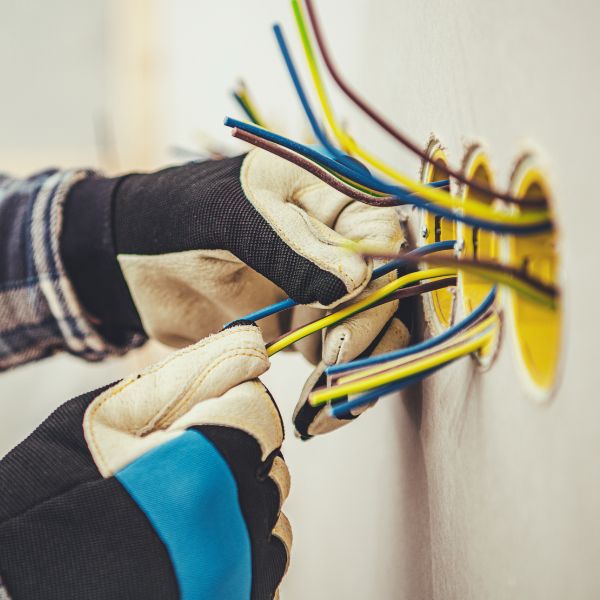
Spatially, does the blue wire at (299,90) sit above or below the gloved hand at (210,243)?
above

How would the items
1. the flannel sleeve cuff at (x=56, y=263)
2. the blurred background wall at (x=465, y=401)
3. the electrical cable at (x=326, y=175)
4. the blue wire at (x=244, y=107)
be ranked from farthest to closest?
the flannel sleeve cuff at (x=56, y=263) < the blue wire at (x=244, y=107) < the electrical cable at (x=326, y=175) < the blurred background wall at (x=465, y=401)

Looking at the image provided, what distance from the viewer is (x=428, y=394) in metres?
0.40

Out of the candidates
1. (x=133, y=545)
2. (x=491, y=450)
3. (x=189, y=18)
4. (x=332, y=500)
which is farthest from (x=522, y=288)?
(x=189, y=18)

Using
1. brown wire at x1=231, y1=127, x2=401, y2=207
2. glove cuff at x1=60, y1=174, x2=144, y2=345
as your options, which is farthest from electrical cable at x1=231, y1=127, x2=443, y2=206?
glove cuff at x1=60, y1=174, x2=144, y2=345

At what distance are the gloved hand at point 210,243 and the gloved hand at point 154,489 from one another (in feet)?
0.19

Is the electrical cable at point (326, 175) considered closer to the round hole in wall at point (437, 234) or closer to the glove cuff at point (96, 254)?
the round hole in wall at point (437, 234)

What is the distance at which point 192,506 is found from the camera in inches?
11.9

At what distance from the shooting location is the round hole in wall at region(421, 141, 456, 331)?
1.26 feet

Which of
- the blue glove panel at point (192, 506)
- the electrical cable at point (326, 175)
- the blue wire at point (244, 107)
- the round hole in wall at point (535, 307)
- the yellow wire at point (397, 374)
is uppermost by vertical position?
the blue wire at point (244, 107)

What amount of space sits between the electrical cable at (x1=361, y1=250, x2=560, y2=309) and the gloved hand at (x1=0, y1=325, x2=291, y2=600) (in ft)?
0.41

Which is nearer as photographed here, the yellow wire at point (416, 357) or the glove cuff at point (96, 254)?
the yellow wire at point (416, 357)

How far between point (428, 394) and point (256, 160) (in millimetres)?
178

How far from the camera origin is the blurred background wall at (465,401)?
0.75ft

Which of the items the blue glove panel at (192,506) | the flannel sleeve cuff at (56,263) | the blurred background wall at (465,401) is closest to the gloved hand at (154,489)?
the blue glove panel at (192,506)
